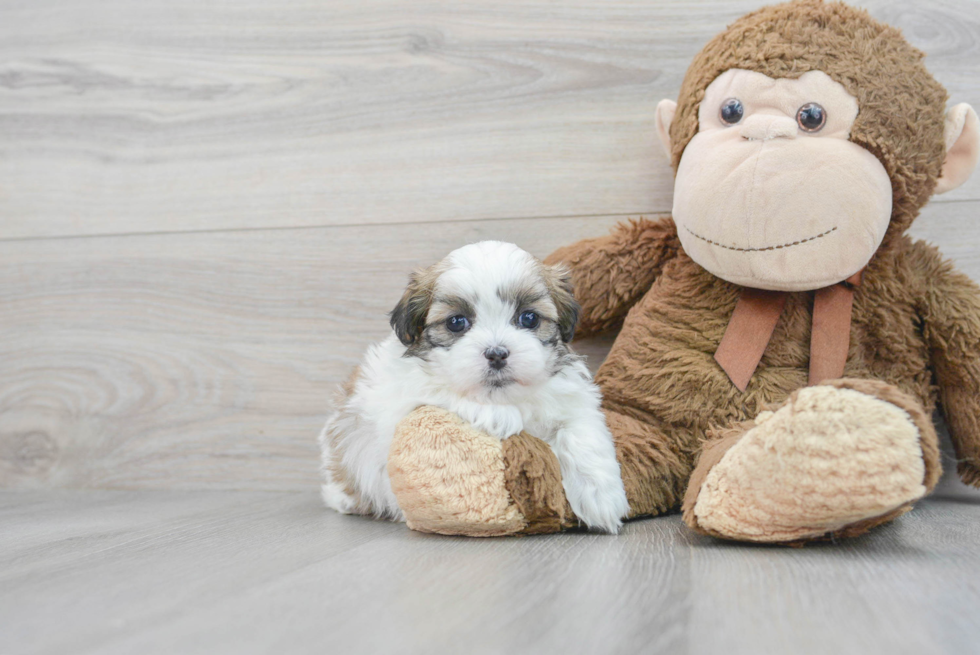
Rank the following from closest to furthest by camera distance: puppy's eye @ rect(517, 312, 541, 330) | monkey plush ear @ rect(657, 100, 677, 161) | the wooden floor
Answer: puppy's eye @ rect(517, 312, 541, 330) < monkey plush ear @ rect(657, 100, 677, 161) < the wooden floor

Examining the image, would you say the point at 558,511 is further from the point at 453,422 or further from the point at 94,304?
the point at 94,304

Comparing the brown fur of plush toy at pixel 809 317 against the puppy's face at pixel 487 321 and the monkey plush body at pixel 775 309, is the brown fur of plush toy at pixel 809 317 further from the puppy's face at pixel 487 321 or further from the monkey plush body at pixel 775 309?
the puppy's face at pixel 487 321

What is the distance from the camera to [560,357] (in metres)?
1.27

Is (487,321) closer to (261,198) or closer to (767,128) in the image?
(767,128)

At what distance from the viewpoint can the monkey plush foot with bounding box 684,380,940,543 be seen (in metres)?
0.91

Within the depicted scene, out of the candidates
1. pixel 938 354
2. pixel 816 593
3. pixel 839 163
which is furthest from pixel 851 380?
pixel 938 354

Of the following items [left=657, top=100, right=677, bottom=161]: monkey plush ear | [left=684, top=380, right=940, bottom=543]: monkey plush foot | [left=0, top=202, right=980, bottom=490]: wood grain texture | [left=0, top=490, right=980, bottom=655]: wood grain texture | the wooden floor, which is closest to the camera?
[left=0, top=490, right=980, bottom=655]: wood grain texture

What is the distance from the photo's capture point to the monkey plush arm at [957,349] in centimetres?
129

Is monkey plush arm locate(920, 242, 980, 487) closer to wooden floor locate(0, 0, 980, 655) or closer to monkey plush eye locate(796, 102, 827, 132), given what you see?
wooden floor locate(0, 0, 980, 655)

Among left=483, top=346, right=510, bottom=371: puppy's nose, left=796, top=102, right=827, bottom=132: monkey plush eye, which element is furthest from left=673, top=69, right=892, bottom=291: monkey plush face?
left=483, top=346, right=510, bottom=371: puppy's nose

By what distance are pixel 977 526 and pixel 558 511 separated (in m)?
0.67

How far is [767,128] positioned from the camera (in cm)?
120

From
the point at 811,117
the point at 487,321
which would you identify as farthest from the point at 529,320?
the point at 811,117

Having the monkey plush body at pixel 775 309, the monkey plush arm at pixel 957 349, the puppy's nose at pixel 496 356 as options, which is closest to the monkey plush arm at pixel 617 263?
the monkey plush body at pixel 775 309
